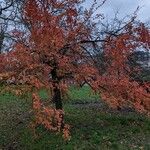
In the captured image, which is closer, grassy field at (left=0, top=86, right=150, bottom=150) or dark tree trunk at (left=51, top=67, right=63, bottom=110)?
grassy field at (left=0, top=86, right=150, bottom=150)

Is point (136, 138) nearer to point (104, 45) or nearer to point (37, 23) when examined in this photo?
point (104, 45)

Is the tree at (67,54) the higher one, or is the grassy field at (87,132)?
the tree at (67,54)

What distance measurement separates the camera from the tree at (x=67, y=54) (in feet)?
57.5

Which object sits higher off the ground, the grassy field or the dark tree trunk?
the dark tree trunk

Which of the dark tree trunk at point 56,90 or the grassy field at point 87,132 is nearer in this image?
the grassy field at point 87,132

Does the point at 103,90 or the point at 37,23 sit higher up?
the point at 37,23

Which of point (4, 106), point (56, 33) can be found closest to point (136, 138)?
point (56, 33)

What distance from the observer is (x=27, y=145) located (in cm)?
1859

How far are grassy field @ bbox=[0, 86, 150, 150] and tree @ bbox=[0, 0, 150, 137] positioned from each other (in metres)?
0.79

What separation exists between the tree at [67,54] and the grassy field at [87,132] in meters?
0.79

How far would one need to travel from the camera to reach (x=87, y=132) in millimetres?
19594

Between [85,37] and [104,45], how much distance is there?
77 centimetres

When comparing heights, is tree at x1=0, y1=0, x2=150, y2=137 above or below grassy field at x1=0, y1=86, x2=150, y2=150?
above

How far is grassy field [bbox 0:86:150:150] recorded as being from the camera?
18062 millimetres
